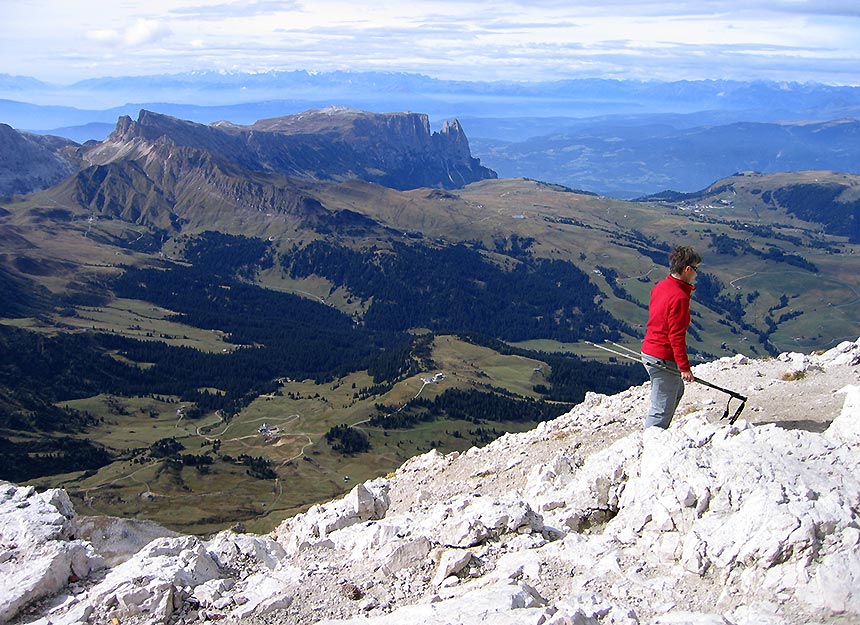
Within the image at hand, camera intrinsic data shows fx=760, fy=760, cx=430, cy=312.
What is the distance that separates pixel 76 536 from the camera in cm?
2166

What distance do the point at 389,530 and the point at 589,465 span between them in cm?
611

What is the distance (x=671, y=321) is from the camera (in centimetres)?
2056

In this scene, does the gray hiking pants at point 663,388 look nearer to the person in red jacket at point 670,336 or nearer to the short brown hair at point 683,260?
the person in red jacket at point 670,336

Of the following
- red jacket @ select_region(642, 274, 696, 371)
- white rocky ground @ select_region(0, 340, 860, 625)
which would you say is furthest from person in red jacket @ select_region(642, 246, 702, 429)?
white rocky ground @ select_region(0, 340, 860, 625)

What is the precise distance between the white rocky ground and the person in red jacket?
146 centimetres

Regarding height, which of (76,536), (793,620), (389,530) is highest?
(793,620)

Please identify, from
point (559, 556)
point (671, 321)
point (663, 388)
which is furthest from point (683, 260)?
point (559, 556)

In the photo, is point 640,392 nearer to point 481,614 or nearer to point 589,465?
point 589,465

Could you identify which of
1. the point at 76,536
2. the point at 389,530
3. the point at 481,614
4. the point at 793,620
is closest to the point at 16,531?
the point at 76,536

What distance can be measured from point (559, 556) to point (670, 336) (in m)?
7.32

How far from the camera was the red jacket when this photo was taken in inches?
800

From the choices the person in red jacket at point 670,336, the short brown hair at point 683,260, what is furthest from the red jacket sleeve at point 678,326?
the short brown hair at point 683,260

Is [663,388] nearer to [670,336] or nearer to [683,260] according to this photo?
[670,336]

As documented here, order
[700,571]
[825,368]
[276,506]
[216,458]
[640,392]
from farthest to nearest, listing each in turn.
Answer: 1. [216,458]
2. [276,506]
3. [640,392]
4. [825,368]
5. [700,571]
